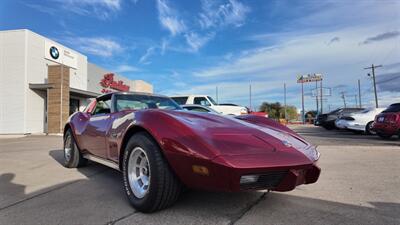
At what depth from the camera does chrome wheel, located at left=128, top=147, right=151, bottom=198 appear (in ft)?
10.3

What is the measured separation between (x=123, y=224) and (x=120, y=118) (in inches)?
56.3

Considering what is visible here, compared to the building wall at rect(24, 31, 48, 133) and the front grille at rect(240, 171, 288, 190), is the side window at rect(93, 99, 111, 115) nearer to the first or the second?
the front grille at rect(240, 171, 288, 190)

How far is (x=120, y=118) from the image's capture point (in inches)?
149

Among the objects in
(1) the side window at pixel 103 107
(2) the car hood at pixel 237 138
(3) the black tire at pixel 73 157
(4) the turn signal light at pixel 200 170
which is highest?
(1) the side window at pixel 103 107

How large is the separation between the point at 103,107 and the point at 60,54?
19.7 m

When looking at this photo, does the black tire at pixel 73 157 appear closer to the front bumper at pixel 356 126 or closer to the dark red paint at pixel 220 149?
the dark red paint at pixel 220 149

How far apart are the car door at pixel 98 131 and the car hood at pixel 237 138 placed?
1397 millimetres

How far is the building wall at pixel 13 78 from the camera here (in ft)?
62.2

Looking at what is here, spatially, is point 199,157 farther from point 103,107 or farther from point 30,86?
point 30,86

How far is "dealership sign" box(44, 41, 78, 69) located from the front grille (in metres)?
21.1

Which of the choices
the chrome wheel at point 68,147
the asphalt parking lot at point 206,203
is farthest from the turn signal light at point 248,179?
the chrome wheel at point 68,147

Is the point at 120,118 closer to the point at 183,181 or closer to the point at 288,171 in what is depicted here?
the point at 183,181

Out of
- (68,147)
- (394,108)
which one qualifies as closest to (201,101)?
(394,108)

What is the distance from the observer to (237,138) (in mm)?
2834
